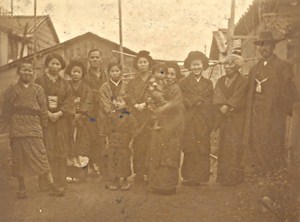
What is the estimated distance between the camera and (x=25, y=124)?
4.99m

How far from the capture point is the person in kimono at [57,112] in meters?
5.24

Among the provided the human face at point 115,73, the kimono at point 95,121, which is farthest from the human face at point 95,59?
the human face at point 115,73

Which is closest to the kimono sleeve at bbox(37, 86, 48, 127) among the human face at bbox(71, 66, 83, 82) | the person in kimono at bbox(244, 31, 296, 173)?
the human face at bbox(71, 66, 83, 82)

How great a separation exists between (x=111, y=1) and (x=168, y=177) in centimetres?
269

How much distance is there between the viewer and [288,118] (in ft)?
18.5

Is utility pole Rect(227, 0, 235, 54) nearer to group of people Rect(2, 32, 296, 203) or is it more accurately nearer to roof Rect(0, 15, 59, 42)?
group of people Rect(2, 32, 296, 203)

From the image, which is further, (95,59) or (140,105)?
(95,59)

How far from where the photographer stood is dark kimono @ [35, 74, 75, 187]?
525 centimetres

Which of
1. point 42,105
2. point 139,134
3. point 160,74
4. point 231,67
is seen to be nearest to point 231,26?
point 231,67

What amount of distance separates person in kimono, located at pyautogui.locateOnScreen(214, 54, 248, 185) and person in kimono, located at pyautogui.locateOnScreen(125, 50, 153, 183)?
1.07 metres

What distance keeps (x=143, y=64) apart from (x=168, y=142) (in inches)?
48.6

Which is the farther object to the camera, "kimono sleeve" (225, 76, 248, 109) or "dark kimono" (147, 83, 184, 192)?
"kimono sleeve" (225, 76, 248, 109)

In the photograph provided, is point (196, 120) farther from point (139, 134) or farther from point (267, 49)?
point (267, 49)

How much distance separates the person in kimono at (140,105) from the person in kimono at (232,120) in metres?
1.07
